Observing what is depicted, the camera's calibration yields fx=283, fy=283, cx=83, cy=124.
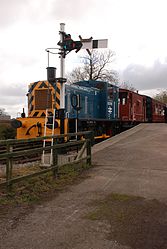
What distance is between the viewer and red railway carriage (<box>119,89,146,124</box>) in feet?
62.0

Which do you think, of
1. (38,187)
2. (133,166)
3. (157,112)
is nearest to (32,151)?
(38,187)

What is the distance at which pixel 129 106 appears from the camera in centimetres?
1933

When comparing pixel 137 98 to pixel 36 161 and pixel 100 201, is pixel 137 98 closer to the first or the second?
pixel 36 161

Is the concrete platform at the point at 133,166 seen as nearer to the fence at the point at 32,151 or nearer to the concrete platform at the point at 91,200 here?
the concrete platform at the point at 91,200

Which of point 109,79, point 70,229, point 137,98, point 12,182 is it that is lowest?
point 70,229

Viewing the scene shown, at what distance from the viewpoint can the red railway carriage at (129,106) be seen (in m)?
18.9

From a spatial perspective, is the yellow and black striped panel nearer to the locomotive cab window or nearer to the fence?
the fence

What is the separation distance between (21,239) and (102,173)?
411 cm

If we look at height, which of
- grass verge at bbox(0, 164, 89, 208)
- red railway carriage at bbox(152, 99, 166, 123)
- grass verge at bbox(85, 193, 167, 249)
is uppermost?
red railway carriage at bbox(152, 99, 166, 123)

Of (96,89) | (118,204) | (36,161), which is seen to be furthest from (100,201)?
(96,89)

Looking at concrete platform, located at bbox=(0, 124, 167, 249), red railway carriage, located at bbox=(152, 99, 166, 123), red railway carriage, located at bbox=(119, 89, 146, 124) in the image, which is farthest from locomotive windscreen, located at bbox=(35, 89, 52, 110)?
red railway carriage, located at bbox=(152, 99, 166, 123)

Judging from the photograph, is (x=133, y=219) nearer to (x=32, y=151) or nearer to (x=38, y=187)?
(x=38, y=187)

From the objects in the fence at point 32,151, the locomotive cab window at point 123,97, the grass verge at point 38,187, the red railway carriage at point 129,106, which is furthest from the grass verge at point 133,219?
the locomotive cab window at point 123,97

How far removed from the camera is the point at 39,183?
597 cm
